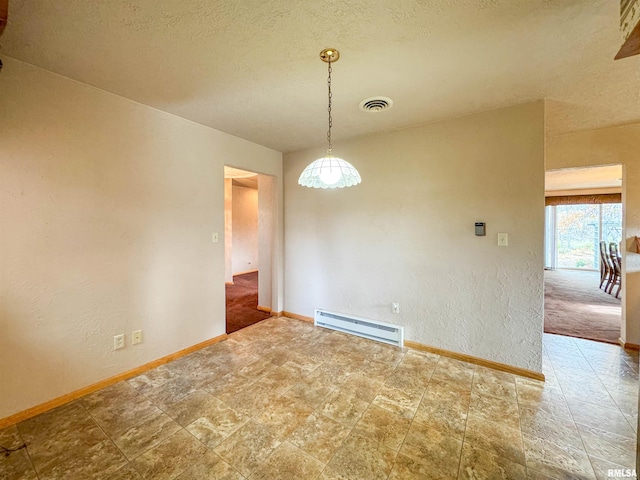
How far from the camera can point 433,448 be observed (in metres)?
1.54

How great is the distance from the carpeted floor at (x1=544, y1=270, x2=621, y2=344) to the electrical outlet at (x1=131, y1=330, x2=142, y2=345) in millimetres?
4809

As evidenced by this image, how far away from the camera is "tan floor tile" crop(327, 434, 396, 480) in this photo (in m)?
1.38

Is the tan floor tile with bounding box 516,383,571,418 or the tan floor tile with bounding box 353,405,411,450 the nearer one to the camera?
the tan floor tile with bounding box 353,405,411,450

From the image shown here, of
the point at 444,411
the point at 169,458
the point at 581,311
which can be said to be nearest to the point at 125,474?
the point at 169,458

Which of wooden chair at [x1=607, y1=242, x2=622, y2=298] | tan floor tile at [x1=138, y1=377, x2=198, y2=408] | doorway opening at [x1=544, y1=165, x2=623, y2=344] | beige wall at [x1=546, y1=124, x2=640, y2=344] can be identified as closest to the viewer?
tan floor tile at [x1=138, y1=377, x2=198, y2=408]

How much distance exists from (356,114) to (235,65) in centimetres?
122

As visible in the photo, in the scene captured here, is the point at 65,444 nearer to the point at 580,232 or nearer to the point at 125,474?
the point at 125,474

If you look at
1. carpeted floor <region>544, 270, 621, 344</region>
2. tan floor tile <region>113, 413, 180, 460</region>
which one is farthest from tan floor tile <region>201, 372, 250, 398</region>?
carpeted floor <region>544, 270, 621, 344</region>

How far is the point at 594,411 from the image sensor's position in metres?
1.85

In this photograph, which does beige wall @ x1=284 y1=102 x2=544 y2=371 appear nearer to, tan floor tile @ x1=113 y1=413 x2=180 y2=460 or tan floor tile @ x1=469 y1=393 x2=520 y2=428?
tan floor tile @ x1=469 y1=393 x2=520 y2=428

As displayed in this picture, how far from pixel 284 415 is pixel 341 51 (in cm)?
250

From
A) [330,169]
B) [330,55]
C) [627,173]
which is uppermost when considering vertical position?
[330,55]

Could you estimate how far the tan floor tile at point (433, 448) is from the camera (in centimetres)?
143

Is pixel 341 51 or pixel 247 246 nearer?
pixel 341 51
